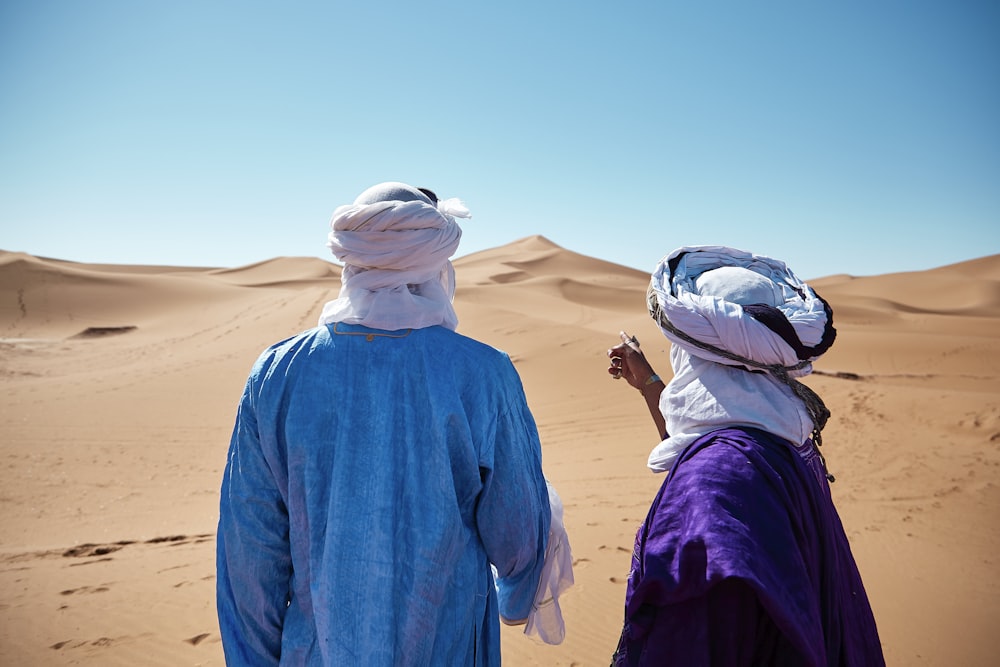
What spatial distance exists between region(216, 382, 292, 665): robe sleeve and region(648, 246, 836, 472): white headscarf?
3.40 ft

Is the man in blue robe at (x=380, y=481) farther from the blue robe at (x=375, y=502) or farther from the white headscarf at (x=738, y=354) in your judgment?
the white headscarf at (x=738, y=354)

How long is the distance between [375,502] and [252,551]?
383mm

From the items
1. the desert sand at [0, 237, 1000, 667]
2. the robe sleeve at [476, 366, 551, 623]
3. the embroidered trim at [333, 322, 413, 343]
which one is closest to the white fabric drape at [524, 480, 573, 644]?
the robe sleeve at [476, 366, 551, 623]

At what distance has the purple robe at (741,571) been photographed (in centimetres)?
125

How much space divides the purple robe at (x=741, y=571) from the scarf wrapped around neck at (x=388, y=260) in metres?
0.79

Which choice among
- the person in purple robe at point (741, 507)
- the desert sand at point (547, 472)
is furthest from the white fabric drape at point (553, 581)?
the desert sand at point (547, 472)

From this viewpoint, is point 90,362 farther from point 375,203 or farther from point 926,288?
point 926,288

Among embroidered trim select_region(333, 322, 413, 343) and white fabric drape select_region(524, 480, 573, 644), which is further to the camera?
white fabric drape select_region(524, 480, 573, 644)

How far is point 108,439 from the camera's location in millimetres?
8797

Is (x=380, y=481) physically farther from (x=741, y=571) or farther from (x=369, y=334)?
(x=741, y=571)

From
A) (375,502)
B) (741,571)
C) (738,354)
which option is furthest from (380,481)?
(738,354)

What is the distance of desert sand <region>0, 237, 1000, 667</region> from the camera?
3.90 metres

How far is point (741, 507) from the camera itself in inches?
51.6

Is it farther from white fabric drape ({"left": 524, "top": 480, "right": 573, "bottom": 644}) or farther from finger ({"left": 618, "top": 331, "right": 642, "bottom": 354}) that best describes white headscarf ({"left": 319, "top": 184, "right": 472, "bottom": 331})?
finger ({"left": 618, "top": 331, "right": 642, "bottom": 354})
